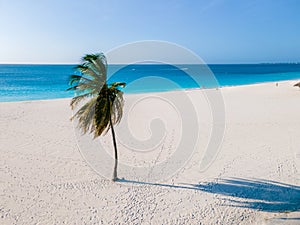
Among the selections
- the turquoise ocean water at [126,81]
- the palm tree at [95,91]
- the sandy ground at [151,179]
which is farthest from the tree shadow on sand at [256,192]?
the turquoise ocean water at [126,81]

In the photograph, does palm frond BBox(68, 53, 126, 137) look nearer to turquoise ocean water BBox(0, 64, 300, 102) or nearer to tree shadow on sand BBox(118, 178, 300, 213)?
turquoise ocean water BBox(0, 64, 300, 102)

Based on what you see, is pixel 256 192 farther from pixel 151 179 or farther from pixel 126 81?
pixel 126 81

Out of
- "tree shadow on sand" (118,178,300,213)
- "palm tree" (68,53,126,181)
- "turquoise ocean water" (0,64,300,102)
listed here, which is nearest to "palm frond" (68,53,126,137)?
"palm tree" (68,53,126,181)

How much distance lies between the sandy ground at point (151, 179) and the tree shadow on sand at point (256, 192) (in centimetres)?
3

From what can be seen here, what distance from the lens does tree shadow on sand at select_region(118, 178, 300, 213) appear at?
232 inches

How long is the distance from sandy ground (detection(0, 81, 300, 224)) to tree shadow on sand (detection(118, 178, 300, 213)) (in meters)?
0.03

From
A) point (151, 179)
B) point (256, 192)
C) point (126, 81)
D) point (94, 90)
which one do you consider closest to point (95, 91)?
point (94, 90)

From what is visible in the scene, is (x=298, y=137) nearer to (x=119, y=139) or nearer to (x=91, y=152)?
(x=119, y=139)

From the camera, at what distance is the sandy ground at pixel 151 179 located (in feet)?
18.7

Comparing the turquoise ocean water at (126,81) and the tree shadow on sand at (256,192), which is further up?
the turquoise ocean water at (126,81)

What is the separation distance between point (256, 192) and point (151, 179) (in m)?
3.69

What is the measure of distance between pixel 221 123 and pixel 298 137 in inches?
184

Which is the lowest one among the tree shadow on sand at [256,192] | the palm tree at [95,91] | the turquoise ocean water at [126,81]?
the tree shadow on sand at [256,192]

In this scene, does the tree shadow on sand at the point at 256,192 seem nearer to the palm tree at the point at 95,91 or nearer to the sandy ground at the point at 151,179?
the sandy ground at the point at 151,179
